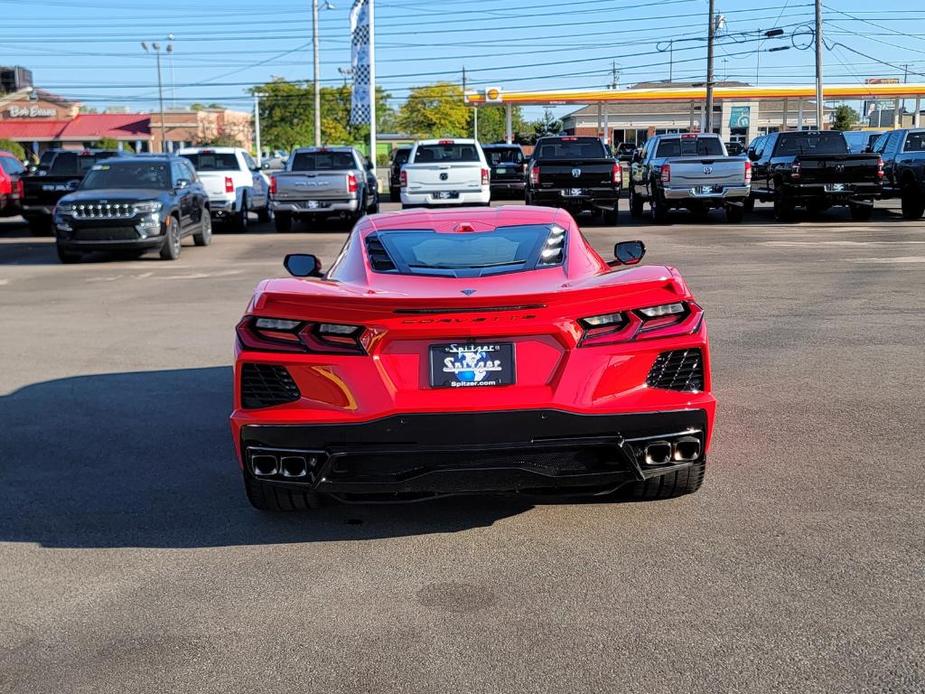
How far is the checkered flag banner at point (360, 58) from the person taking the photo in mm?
42275

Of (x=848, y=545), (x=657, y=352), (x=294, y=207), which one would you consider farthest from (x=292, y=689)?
(x=294, y=207)

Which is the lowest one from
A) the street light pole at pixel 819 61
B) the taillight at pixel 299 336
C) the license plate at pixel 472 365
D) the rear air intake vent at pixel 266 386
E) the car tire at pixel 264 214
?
the car tire at pixel 264 214

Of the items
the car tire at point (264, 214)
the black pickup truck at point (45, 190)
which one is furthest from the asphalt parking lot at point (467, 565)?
the car tire at point (264, 214)

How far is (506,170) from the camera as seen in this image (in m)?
37.4

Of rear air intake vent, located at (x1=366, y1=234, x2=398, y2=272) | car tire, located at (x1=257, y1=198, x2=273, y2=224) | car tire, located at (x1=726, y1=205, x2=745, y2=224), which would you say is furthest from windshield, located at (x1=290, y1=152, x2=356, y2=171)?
rear air intake vent, located at (x1=366, y1=234, x2=398, y2=272)

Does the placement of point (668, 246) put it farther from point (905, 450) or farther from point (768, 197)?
point (905, 450)

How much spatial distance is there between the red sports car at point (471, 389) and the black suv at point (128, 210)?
558 inches

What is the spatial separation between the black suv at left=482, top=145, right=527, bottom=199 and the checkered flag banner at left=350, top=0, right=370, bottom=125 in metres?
6.56

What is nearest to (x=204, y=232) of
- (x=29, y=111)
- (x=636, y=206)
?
(x=636, y=206)

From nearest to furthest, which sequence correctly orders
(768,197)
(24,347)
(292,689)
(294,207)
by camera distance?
(292,689) < (24,347) < (294,207) < (768,197)

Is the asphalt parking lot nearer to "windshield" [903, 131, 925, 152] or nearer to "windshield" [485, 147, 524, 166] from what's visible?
"windshield" [903, 131, 925, 152]

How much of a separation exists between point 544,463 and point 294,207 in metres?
20.8

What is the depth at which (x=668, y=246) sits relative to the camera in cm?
1981

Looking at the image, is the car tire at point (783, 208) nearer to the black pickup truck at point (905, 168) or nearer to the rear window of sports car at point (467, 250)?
the black pickup truck at point (905, 168)
